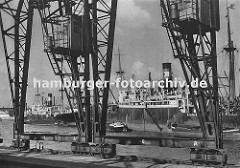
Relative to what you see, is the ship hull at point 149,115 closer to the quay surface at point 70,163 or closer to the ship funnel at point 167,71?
the ship funnel at point 167,71

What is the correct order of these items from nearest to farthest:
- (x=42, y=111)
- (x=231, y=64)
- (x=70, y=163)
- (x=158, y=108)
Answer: (x=70, y=163) → (x=231, y=64) → (x=158, y=108) → (x=42, y=111)

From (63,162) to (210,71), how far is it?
7953mm

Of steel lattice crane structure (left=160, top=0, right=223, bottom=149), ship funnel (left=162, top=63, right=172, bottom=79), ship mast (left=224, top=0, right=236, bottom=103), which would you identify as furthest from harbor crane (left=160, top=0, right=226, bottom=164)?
ship funnel (left=162, top=63, right=172, bottom=79)

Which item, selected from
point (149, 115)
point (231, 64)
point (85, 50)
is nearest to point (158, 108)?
point (149, 115)

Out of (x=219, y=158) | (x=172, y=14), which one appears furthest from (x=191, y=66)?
(x=219, y=158)

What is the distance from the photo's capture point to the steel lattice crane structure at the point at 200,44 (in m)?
12.9

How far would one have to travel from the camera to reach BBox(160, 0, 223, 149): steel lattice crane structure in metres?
12.9

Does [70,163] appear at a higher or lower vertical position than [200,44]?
lower

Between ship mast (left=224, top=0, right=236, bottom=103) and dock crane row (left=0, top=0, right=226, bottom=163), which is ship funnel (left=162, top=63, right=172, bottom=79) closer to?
ship mast (left=224, top=0, right=236, bottom=103)

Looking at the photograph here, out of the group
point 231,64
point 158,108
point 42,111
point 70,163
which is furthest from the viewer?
point 42,111

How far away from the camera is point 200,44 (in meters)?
13.2

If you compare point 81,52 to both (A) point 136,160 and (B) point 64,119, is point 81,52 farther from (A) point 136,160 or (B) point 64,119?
(B) point 64,119

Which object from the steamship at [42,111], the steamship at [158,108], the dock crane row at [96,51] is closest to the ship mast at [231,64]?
the steamship at [158,108]

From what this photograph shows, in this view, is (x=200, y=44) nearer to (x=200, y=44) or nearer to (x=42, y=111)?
(x=200, y=44)
